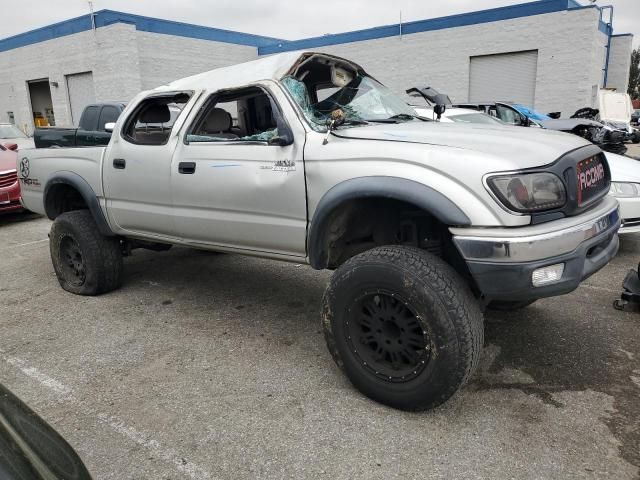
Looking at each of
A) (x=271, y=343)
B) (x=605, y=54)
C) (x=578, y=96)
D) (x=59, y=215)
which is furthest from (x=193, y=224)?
(x=605, y=54)

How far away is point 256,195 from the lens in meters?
3.33

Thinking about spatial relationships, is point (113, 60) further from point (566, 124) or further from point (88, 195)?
point (88, 195)

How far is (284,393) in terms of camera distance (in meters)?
3.09

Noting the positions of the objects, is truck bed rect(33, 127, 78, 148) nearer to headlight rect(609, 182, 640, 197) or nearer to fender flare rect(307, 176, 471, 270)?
fender flare rect(307, 176, 471, 270)

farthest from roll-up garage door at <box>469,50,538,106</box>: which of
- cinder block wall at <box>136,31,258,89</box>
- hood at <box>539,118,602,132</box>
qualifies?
cinder block wall at <box>136,31,258,89</box>

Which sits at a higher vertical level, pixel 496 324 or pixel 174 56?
pixel 174 56

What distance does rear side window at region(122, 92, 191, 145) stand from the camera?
4.13 meters

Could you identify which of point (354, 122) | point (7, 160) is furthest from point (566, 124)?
point (7, 160)

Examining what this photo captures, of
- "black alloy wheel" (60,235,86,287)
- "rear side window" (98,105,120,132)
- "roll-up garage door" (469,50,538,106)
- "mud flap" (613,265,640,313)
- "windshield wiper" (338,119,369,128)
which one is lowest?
"mud flap" (613,265,640,313)

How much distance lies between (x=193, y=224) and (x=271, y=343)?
3.39 feet

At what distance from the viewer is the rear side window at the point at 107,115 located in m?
9.39

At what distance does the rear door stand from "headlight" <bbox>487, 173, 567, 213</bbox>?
93.8 inches

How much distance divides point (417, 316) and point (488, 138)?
41.2 inches

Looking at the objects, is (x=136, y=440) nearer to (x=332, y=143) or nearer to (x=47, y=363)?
(x=47, y=363)
